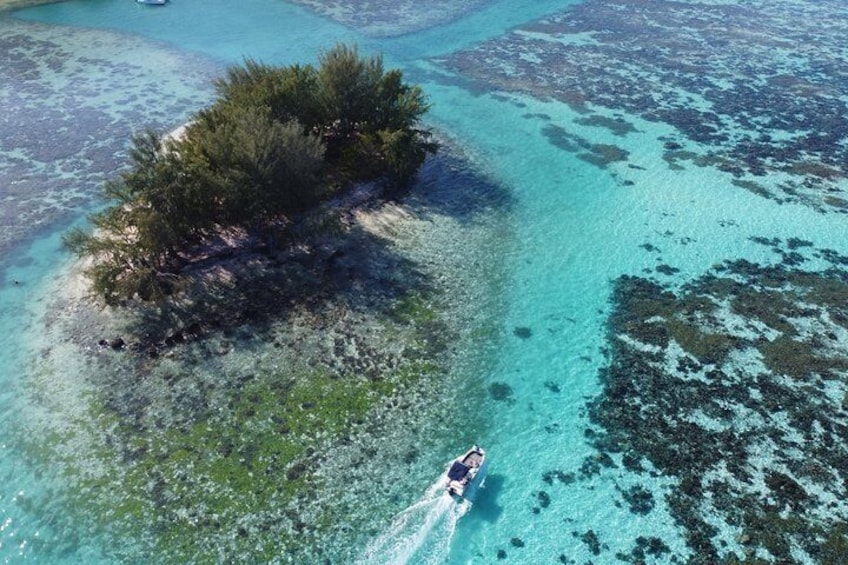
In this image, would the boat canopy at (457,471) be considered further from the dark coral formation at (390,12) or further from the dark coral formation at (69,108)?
the dark coral formation at (390,12)

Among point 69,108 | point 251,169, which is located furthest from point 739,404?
point 69,108

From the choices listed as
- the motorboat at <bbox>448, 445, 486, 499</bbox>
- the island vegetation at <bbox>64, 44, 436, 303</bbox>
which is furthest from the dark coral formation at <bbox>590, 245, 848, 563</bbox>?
the island vegetation at <bbox>64, 44, 436, 303</bbox>

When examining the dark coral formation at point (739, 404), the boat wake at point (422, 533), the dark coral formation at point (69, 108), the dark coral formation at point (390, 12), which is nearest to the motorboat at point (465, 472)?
the boat wake at point (422, 533)

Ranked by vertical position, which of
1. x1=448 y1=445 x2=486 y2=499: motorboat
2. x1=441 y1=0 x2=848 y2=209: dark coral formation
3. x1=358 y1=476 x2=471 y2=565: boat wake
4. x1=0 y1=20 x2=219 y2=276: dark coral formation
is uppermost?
x1=441 y1=0 x2=848 y2=209: dark coral formation

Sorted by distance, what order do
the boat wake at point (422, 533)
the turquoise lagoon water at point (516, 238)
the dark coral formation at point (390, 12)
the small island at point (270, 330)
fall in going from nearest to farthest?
1. the boat wake at point (422, 533)
2. the turquoise lagoon water at point (516, 238)
3. the small island at point (270, 330)
4. the dark coral formation at point (390, 12)

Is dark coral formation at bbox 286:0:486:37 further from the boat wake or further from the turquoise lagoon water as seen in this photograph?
the boat wake

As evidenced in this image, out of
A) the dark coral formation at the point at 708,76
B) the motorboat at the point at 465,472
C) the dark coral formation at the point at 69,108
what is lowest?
the motorboat at the point at 465,472
